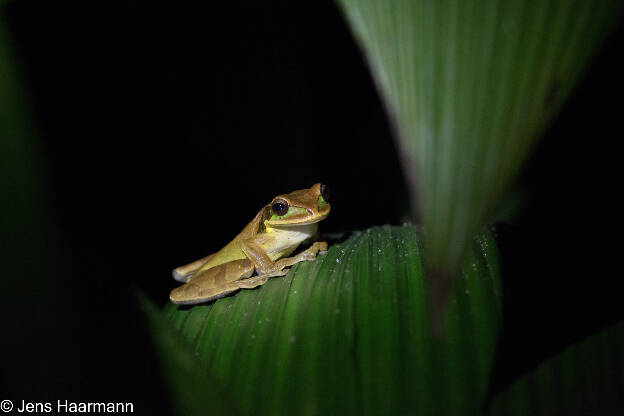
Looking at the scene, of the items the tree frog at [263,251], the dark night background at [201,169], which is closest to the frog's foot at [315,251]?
the tree frog at [263,251]

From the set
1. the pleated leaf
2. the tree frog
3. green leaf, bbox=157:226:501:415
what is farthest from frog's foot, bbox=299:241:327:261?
the pleated leaf

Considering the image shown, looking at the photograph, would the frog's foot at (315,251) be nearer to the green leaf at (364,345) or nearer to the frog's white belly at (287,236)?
the frog's white belly at (287,236)

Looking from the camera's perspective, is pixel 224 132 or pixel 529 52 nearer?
pixel 529 52

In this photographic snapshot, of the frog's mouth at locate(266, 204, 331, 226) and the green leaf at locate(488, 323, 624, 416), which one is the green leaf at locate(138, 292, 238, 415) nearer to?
the green leaf at locate(488, 323, 624, 416)

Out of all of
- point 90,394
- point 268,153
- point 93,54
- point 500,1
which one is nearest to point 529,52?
point 500,1

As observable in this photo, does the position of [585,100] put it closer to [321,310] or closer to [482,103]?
[321,310]

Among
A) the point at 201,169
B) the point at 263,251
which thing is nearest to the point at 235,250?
the point at 263,251
